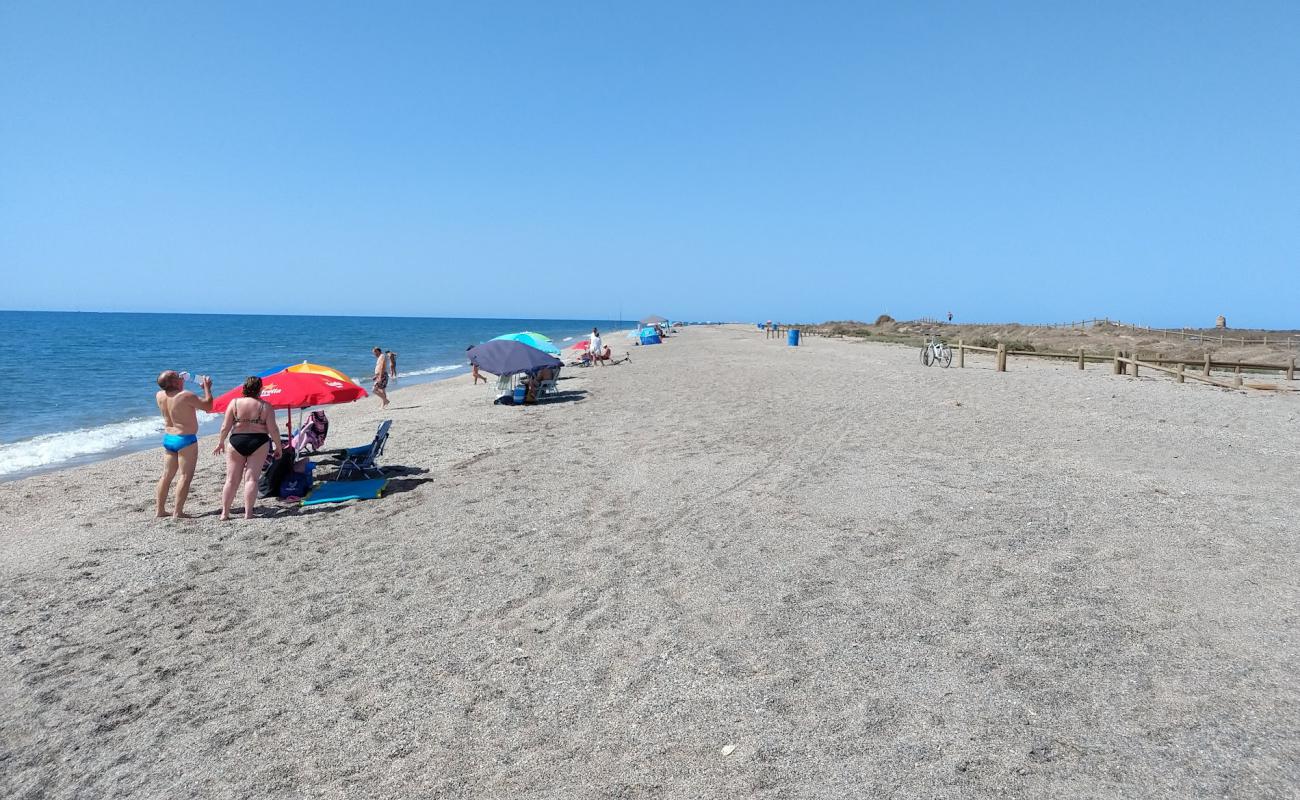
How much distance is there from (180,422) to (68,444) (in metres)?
9.69

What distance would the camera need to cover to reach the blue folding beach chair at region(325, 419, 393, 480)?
856 cm

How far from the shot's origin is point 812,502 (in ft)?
23.7

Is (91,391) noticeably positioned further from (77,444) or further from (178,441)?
(178,441)

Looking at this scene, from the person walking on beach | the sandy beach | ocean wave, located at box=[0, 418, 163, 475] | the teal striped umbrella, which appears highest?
the teal striped umbrella

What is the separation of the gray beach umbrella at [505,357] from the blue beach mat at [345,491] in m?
5.56

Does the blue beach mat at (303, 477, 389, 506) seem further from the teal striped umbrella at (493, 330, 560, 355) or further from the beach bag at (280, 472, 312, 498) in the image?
the teal striped umbrella at (493, 330, 560, 355)

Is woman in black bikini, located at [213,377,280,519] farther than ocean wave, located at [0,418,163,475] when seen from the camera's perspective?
No

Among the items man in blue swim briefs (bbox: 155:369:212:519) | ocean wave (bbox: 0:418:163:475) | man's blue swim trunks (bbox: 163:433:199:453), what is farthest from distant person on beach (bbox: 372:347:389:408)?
man's blue swim trunks (bbox: 163:433:199:453)

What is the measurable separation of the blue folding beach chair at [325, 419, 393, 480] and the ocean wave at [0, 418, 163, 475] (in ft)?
21.4

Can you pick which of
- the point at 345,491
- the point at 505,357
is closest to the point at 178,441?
the point at 345,491

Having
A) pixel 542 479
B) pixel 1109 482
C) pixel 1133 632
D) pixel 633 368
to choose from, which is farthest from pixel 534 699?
pixel 633 368

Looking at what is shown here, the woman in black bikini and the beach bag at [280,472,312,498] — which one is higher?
the woman in black bikini

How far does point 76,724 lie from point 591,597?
2.82m

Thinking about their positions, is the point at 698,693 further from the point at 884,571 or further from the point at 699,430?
the point at 699,430
